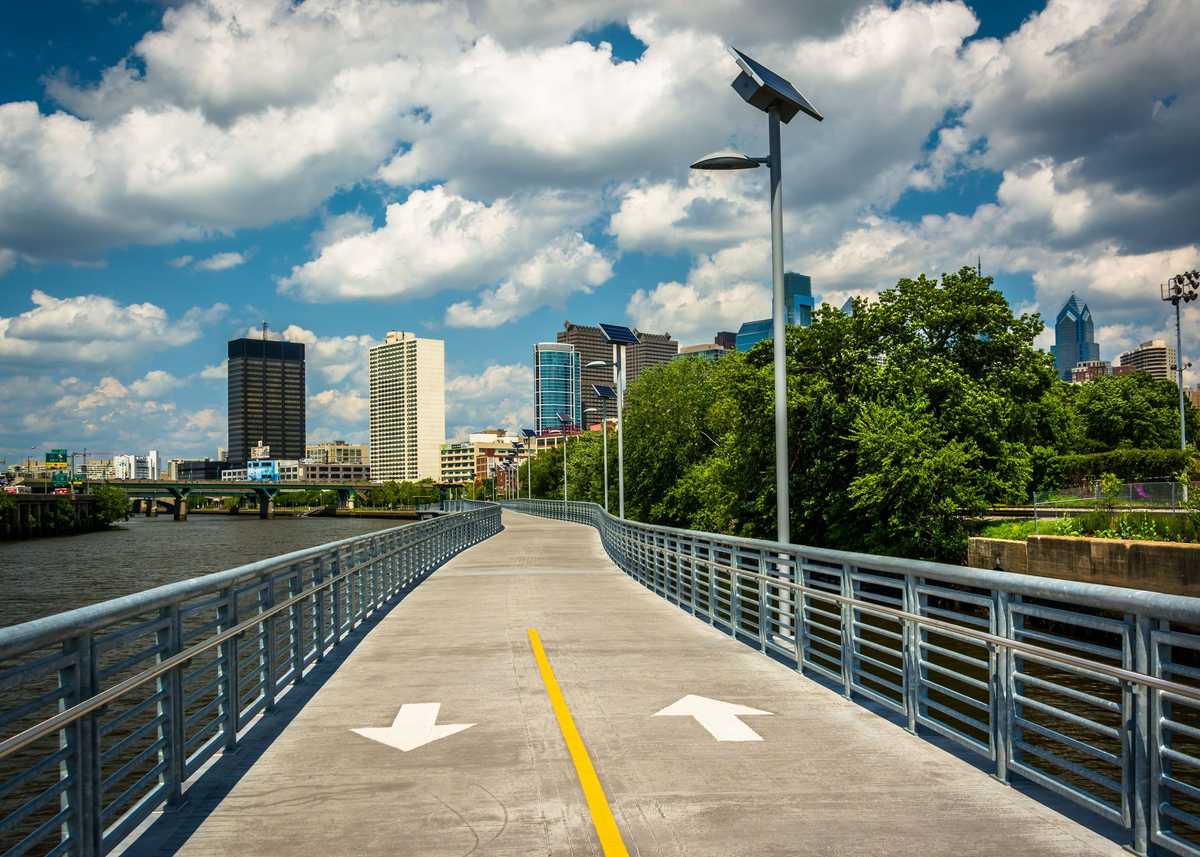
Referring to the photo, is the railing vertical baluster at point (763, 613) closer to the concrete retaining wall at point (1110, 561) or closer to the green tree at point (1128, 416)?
the concrete retaining wall at point (1110, 561)

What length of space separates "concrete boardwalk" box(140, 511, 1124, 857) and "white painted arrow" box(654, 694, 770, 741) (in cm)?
13

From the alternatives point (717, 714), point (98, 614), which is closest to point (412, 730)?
point (717, 714)

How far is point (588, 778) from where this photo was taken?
23.5 ft

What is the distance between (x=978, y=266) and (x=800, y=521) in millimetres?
13875

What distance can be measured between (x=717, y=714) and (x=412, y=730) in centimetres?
259

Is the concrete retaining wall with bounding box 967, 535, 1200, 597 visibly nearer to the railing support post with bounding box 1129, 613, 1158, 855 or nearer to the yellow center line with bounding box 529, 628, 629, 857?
the yellow center line with bounding box 529, 628, 629, 857

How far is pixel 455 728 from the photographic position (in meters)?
8.86

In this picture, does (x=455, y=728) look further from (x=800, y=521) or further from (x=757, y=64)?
(x=800, y=521)

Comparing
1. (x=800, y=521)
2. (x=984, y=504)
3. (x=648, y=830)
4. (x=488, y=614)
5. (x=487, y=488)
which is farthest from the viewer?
(x=487, y=488)

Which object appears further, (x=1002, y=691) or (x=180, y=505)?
(x=180, y=505)

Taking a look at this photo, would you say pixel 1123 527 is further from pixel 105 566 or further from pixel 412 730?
pixel 105 566

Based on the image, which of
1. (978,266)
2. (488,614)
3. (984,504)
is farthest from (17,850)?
(978,266)

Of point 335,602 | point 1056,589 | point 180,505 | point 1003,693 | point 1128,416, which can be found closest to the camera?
point 1056,589

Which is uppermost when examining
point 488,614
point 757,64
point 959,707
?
point 757,64
